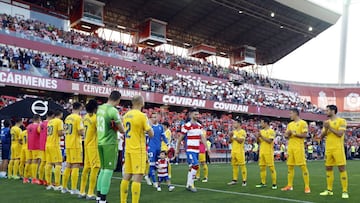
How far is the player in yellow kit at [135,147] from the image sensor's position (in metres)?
6.34

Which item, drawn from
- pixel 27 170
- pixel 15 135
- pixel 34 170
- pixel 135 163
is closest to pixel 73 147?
pixel 135 163

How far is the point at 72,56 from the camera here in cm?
2922

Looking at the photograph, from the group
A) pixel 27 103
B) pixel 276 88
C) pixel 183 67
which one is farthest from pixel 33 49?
pixel 276 88

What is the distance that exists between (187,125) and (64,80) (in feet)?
60.1

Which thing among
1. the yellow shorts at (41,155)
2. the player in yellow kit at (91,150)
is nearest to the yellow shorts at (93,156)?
the player in yellow kit at (91,150)

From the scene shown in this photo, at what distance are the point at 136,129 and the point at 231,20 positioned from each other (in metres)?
39.8

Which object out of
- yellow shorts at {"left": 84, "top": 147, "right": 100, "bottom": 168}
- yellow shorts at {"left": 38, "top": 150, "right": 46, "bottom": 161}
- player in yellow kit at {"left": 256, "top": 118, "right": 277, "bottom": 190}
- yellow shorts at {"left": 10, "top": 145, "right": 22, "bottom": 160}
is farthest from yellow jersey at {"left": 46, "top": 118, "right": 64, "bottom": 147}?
player in yellow kit at {"left": 256, "top": 118, "right": 277, "bottom": 190}

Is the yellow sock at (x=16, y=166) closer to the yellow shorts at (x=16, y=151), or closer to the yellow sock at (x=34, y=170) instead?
the yellow shorts at (x=16, y=151)

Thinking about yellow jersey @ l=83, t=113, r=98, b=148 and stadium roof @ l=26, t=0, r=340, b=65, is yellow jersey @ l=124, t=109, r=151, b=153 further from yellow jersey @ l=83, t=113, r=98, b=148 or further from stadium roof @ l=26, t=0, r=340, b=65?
stadium roof @ l=26, t=0, r=340, b=65

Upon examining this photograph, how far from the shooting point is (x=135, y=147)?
6.40 m

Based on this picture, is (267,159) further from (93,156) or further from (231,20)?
(231,20)

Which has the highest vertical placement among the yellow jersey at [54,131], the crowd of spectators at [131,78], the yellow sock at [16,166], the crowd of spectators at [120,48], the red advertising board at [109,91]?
the crowd of spectators at [120,48]

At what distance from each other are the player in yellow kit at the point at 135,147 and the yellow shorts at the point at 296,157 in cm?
474

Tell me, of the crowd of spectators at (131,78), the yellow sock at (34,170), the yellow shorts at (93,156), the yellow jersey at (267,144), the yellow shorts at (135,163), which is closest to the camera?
the yellow shorts at (135,163)
